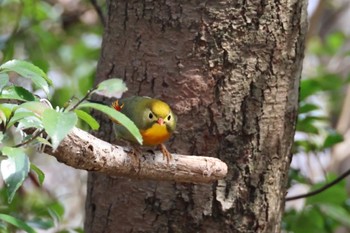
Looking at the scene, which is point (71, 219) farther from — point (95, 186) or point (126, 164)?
point (126, 164)

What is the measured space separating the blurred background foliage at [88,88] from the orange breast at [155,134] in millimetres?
226

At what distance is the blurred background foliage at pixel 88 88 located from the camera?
7.66 ft

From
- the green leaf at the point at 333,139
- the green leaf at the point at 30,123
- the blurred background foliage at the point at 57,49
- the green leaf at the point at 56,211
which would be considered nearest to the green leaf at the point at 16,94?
the green leaf at the point at 30,123

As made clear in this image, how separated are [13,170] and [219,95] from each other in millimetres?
720

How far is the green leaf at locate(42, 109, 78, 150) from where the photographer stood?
1.02m

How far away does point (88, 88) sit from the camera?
2.68 m

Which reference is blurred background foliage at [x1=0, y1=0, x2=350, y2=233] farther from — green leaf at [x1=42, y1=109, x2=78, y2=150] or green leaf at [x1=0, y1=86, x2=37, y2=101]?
green leaf at [x1=42, y1=109, x2=78, y2=150]

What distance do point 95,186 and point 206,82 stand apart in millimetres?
399

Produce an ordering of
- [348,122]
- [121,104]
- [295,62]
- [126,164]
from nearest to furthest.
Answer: [126,164]
[121,104]
[295,62]
[348,122]

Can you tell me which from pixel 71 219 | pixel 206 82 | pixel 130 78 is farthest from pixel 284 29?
pixel 71 219

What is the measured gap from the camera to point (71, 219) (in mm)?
4199

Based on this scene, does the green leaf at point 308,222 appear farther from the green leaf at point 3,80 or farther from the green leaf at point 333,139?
the green leaf at point 3,80

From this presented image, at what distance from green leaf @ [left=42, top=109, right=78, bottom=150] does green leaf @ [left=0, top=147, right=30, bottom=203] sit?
7cm

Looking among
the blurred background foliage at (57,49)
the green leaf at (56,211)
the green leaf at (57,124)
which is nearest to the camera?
the green leaf at (57,124)
